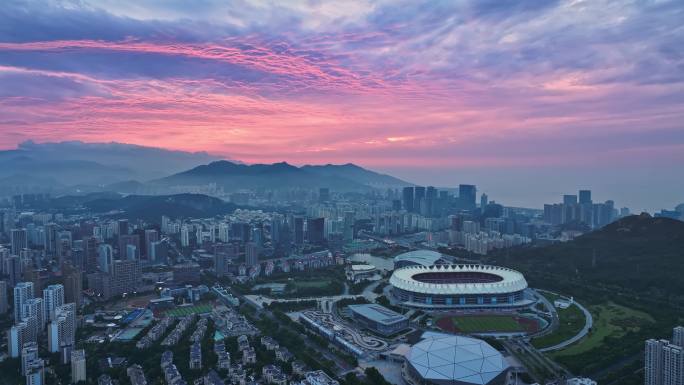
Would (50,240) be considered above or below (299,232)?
below

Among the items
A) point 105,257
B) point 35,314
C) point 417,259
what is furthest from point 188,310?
point 417,259

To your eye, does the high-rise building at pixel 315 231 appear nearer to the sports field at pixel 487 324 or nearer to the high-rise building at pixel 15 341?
the sports field at pixel 487 324

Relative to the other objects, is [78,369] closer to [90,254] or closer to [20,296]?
[20,296]

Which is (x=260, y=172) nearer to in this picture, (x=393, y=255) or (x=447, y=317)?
(x=393, y=255)

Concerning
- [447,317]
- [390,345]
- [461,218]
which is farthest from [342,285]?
[461,218]

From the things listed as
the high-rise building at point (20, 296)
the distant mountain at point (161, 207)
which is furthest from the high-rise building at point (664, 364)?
the distant mountain at point (161, 207)

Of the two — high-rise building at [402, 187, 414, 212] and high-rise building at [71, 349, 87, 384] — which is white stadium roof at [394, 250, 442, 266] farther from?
high-rise building at [402, 187, 414, 212]
